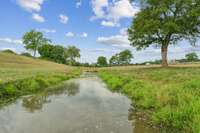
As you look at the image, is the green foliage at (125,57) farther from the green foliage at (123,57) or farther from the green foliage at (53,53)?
the green foliage at (53,53)

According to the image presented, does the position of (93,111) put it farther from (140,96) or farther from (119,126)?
(140,96)

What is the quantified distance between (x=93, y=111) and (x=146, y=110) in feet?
8.12

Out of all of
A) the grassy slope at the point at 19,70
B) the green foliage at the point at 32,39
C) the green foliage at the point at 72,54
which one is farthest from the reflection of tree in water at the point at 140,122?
the green foliage at the point at 72,54

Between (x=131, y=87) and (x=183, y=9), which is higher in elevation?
(x=183, y=9)

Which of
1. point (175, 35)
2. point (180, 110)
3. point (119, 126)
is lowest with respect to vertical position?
point (119, 126)

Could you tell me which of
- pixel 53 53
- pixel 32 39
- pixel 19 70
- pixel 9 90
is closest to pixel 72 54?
pixel 53 53

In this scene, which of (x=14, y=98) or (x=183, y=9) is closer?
(x=14, y=98)

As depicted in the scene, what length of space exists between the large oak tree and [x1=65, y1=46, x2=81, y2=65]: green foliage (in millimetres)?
93391

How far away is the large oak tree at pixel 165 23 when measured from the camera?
36000 mm

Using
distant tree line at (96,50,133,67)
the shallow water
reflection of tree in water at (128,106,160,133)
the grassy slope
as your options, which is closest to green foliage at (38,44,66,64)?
distant tree line at (96,50,133,67)

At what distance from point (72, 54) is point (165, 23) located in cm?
10039

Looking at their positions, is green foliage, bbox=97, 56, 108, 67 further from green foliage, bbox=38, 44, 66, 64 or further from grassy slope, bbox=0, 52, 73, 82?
grassy slope, bbox=0, 52, 73, 82

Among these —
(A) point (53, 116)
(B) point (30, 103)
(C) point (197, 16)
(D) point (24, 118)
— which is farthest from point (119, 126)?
(C) point (197, 16)

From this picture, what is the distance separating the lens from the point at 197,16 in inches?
1409
